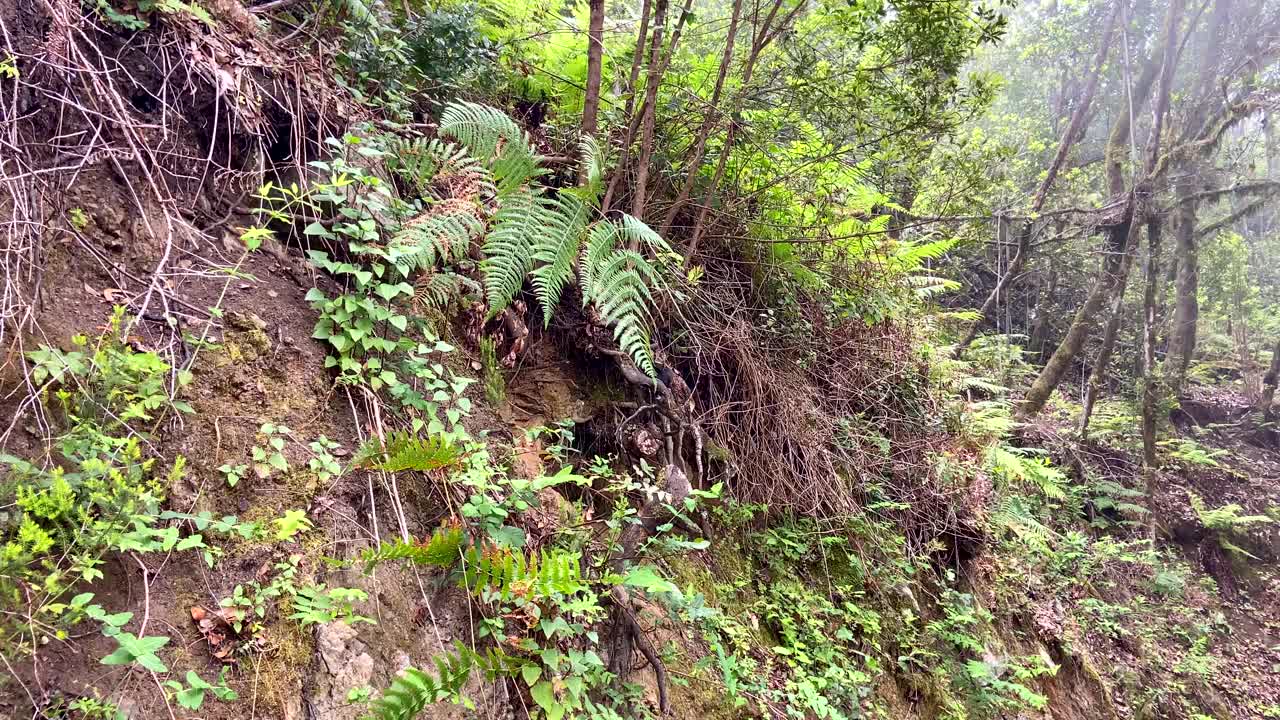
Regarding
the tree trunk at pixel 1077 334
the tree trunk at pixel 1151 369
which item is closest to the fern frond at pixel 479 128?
the tree trunk at pixel 1077 334

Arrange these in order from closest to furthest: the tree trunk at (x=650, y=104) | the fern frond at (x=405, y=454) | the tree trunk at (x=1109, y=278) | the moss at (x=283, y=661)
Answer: the moss at (x=283, y=661), the fern frond at (x=405, y=454), the tree trunk at (x=650, y=104), the tree trunk at (x=1109, y=278)

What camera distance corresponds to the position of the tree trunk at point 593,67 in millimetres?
2982

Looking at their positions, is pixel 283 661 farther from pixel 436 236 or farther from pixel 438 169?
pixel 438 169

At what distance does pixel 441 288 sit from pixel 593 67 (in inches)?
58.9

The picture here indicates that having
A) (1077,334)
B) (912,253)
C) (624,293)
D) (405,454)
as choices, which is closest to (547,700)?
(405,454)

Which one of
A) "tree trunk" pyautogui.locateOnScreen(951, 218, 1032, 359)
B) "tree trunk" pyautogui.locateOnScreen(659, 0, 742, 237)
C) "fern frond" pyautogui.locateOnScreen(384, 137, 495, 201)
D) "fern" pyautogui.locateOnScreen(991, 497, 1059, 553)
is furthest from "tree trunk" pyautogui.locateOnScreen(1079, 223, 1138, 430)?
"fern frond" pyautogui.locateOnScreen(384, 137, 495, 201)

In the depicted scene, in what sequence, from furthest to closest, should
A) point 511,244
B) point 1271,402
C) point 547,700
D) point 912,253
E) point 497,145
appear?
point 1271,402, point 912,253, point 497,145, point 511,244, point 547,700

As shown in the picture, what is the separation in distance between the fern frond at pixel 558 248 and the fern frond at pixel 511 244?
44 millimetres

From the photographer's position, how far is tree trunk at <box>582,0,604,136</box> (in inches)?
117

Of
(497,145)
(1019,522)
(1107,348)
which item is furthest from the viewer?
(1107,348)

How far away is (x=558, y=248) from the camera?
8.32 ft

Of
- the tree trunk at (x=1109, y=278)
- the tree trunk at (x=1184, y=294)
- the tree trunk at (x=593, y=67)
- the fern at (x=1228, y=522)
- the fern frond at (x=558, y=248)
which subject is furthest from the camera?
the tree trunk at (x=1184, y=294)

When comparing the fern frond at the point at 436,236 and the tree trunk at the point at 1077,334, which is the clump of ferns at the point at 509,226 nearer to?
the fern frond at the point at 436,236

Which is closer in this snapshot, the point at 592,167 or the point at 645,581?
the point at 645,581
